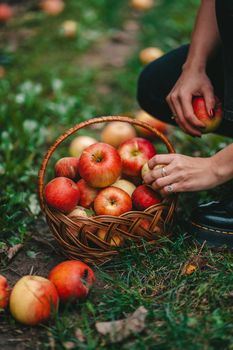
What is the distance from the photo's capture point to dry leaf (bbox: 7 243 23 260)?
2596 millimetres

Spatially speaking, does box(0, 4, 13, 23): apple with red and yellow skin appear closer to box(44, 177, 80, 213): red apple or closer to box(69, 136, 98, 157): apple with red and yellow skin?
box(69, 136, 98, 157): apple with red and yellow skin

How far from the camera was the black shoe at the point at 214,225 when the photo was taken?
2.51 meters

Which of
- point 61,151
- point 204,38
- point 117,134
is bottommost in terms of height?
point 61,151

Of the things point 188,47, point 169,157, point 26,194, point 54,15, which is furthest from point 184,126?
point 54,15

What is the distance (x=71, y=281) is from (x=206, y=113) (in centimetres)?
101

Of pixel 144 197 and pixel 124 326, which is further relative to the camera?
pixel 144 197

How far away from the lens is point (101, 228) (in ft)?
7.82

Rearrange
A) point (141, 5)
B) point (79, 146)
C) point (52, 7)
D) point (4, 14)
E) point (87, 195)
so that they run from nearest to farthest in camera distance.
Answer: point (87, 195) → point (79, 146) → point (4, 14) → point (52, 7) → point (141, 5)

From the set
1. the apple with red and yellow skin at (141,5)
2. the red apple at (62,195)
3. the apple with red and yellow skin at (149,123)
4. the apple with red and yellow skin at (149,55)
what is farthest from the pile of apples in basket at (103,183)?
the apple with red and yellow skin at (141,5)

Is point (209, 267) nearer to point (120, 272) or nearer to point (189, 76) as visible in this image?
point (120, 272)

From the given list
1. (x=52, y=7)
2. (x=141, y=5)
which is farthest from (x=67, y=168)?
(x=141, y=5)

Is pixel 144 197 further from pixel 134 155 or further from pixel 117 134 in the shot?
pixel 117 134

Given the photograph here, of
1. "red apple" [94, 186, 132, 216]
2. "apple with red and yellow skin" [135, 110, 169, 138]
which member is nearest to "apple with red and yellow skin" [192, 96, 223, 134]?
"red apple" [94, 186, 132, 216]

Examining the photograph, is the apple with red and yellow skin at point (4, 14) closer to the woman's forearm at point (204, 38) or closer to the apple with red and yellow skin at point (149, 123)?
the apple with red and yellow skin at point (149, 123)
